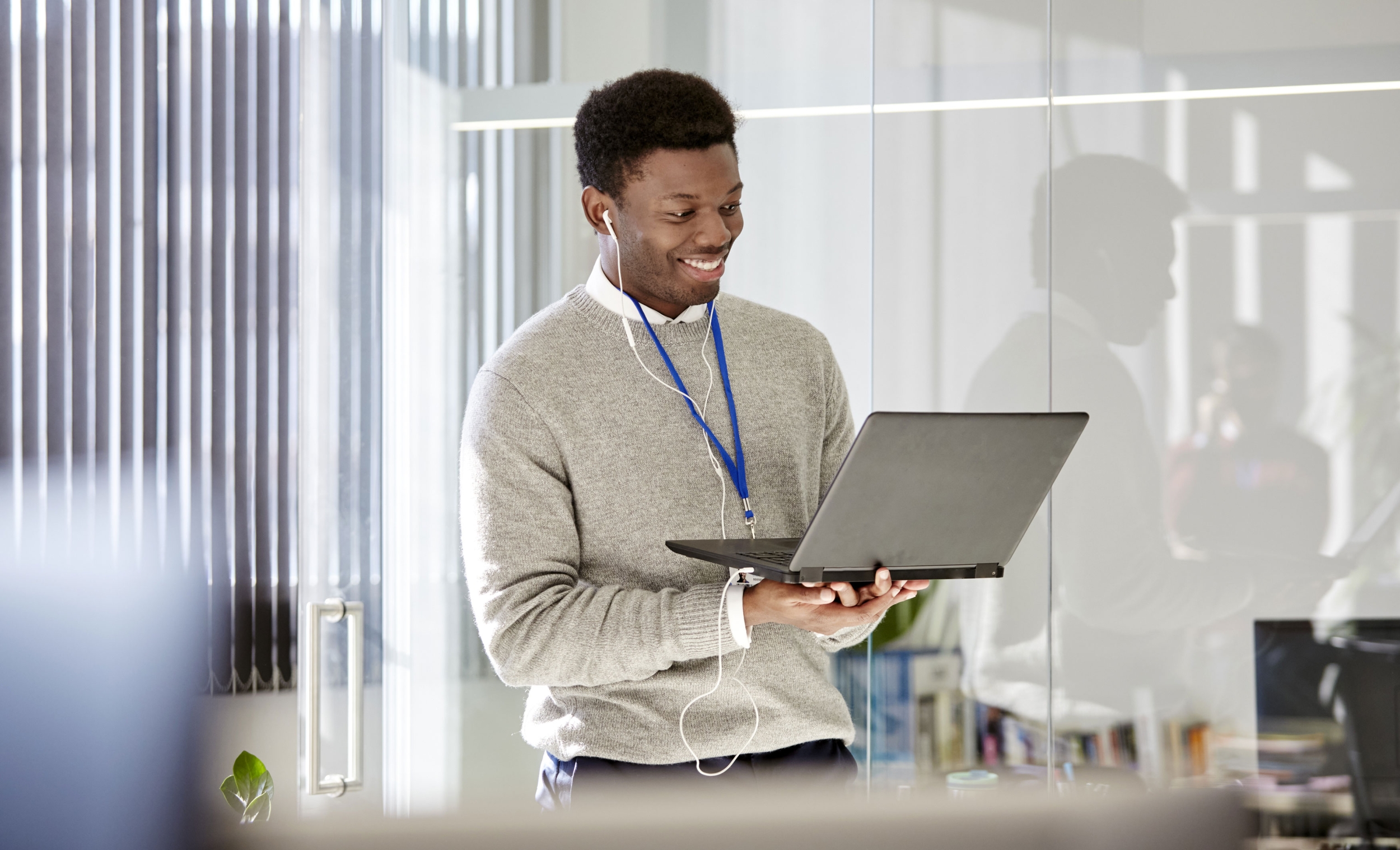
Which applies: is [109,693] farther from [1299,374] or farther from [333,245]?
[1299,374]

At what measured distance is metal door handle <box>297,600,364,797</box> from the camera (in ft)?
6.66

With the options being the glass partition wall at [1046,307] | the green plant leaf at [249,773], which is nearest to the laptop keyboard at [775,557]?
the glass partition wall at [1046,307]

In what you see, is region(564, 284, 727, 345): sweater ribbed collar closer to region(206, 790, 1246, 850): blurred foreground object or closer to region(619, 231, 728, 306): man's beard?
region(619, 231, 728, 306): man's beard

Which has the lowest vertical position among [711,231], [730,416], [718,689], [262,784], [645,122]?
[262,784]

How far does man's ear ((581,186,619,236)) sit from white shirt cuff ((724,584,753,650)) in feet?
1.70

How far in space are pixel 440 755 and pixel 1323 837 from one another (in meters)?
1.59

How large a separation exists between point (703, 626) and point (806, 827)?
0.91 m

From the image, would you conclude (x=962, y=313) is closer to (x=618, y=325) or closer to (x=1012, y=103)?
(x=1012, y=103)

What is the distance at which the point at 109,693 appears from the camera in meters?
0.38

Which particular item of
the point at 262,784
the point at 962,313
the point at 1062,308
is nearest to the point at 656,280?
the point at 962,313

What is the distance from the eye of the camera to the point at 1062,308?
210 cm

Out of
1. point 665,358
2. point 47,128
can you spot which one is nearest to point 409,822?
point 665,358

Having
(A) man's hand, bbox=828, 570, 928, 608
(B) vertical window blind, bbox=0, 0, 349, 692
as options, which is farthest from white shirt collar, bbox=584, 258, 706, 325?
(B) vertical window blind, bbox=0, 0, 349, 692

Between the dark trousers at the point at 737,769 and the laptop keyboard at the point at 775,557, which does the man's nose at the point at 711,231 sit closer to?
the laptop keyboard at the point at 775,557
